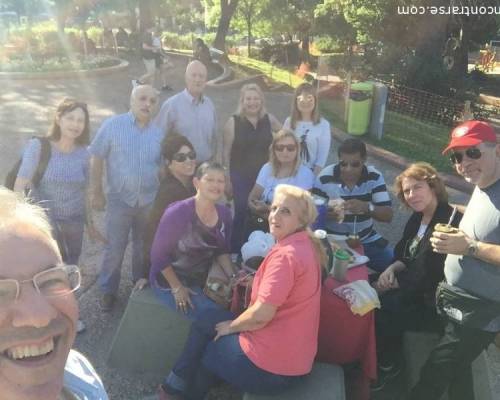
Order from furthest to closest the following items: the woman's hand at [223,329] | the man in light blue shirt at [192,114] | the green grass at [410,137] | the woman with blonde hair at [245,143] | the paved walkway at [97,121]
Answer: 1. the green grass at [410,137]
2. the woman with blonde hair at [245,143]
3. the man in light blue shirt at [192,114]
4. the paved walkway at [97,121]
5. the woman's hand at [223,329]

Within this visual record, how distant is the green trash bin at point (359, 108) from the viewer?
10.6m

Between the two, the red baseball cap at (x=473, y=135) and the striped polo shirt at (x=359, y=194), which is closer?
the red baseball cap at (x=473, y=135)

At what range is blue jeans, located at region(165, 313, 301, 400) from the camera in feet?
9.20

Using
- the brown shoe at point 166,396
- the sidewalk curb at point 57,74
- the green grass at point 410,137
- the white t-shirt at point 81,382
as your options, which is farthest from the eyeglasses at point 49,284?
the sidewalk curb at point 57,74

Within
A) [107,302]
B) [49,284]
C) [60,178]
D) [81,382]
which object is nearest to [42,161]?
[60,178]

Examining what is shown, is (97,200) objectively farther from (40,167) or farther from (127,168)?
(40,167)

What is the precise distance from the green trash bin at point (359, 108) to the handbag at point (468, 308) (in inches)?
320

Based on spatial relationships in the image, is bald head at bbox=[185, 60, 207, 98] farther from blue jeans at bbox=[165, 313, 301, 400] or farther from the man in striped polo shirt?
blue jeans at bbox=[165, 313, 301, 400]

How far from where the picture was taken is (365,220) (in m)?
4.44

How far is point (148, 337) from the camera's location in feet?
12.2

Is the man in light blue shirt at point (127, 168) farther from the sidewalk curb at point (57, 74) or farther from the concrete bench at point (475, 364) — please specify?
the sidewalk curb at point (57, 74)

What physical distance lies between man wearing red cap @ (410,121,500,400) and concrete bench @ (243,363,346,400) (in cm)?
60

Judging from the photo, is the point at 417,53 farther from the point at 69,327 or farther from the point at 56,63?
the point at 69,327

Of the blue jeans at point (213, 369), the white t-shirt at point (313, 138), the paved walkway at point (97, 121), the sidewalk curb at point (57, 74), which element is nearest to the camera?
the blue jeans at point (213, 369)
